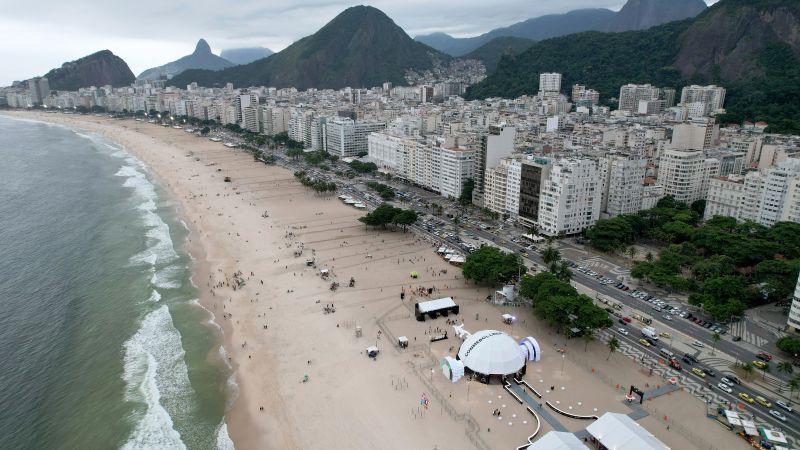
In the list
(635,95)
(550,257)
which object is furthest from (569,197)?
(635,95)

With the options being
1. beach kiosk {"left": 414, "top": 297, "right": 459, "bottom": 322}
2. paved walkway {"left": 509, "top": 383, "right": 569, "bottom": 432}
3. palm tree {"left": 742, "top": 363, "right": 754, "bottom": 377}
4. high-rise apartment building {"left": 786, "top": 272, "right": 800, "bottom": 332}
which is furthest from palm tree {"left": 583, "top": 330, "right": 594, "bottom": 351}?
high-rise apartment building {"left": 786, "top": 272, "right": 800, "bottom": 332}

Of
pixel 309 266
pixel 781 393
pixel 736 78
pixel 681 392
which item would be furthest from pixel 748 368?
pixel 736 78

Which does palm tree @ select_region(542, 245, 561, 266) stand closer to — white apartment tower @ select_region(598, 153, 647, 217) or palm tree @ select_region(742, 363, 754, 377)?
white apartment tower @ select_region(598, 153, 647, 217)

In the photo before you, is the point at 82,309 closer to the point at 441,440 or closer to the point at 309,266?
the point at 309,266

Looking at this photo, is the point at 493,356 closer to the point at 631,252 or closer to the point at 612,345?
the point at 612,345

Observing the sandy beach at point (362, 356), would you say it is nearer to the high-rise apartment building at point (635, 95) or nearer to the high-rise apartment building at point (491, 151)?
the high-rise apartment building at point (491, 151)

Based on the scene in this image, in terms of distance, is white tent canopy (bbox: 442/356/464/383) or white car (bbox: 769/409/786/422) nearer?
white car (bbox: 769/409/786/422)
